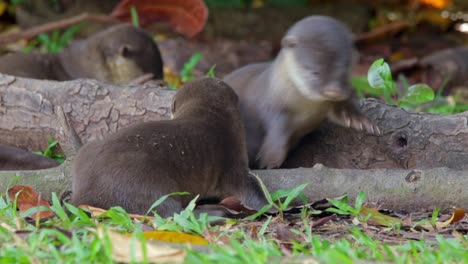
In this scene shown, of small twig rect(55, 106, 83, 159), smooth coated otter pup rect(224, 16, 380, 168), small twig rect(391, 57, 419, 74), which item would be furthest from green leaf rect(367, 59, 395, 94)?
small twig rect(391, 57, 419, 74)

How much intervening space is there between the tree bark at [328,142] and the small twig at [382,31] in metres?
5.84

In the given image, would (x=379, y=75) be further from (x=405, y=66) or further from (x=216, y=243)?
(x=405, y=66)

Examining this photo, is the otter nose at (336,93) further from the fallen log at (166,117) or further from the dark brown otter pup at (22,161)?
the dark brown otter pup at (22,161)

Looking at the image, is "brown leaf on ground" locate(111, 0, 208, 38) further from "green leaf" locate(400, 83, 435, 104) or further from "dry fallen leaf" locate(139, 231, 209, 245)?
"dry fallen leaf" locate(139, 231, 209, 245)

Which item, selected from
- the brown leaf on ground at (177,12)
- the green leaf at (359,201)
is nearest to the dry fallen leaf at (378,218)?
the green leaf at (359,201)

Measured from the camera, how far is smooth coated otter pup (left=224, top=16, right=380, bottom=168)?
5035 mm

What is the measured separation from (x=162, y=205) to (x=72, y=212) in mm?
473

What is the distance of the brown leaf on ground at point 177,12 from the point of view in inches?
316

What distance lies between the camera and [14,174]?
491 cm

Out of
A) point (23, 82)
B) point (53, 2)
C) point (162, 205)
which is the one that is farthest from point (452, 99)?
point (53, 2)

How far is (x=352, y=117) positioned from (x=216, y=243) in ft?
5.97

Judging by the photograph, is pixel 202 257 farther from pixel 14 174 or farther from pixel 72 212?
pixel 14 174

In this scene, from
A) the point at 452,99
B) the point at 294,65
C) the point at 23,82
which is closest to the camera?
the point at 294,65

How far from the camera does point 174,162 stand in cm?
455
